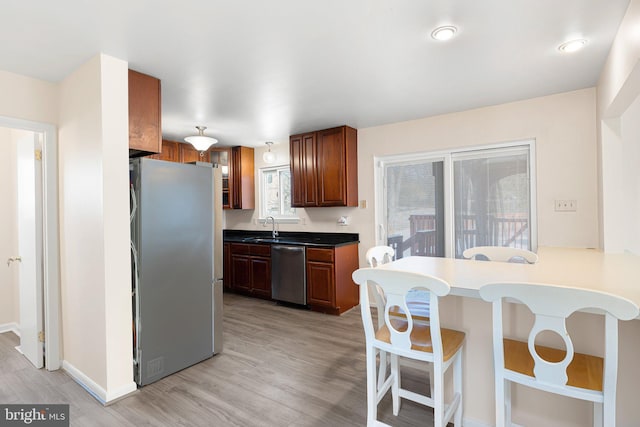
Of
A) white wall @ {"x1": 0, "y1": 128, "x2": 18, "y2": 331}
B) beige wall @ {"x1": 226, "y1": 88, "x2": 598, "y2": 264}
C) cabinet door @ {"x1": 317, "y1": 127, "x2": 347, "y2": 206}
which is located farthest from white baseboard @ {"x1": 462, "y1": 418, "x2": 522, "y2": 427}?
white wall @ {"x1": 0, "y1": 128, "x2": 18, "y2": 331}

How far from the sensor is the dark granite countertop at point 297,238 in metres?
4.38

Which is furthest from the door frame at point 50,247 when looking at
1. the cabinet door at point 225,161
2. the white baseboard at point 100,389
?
the cabinet door at point 225,161

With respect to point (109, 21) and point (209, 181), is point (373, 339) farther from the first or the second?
point (109, 21)

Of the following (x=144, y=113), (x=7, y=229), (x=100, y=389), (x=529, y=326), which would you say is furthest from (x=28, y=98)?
(x=529, y=326)

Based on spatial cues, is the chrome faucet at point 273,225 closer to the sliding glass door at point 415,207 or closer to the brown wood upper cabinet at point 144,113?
the sliding glass door at point 415,207

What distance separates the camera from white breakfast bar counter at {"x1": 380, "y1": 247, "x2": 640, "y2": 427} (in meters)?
1.47

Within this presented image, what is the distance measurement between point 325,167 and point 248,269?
6.46 ft

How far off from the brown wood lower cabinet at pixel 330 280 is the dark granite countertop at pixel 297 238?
0.13 m

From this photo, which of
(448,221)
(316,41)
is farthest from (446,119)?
(316,41)

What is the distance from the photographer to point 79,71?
7.86 ft

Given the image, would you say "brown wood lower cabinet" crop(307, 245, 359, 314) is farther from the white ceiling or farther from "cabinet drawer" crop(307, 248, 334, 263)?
the white ceiling

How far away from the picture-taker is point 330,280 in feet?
13.2

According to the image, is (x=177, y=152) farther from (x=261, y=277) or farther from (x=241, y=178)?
(x=261, y=277)

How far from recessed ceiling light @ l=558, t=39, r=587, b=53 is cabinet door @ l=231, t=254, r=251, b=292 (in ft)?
14.0
